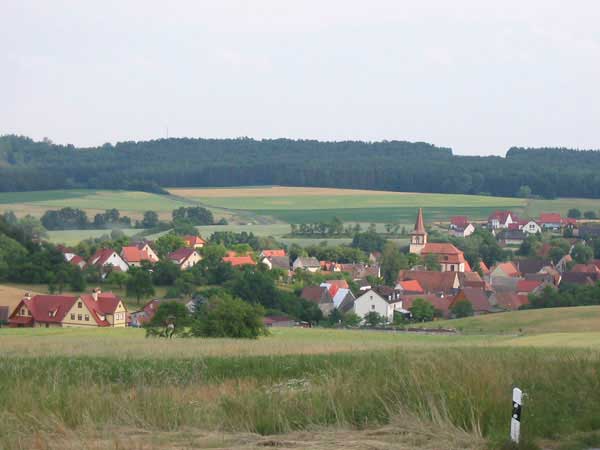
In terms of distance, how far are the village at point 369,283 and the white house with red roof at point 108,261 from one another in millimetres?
123

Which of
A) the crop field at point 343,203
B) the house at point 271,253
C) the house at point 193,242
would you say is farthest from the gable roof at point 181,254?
the crop field at point 343,203

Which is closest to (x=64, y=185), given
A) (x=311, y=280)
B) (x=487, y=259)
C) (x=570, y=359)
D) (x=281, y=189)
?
(x=281, y=189)

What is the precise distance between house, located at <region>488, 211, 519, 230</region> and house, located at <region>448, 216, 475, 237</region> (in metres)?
3.94

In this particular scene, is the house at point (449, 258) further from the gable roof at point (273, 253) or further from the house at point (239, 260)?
the house at point (239, 260)

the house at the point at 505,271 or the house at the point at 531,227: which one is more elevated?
the house at the point at 531,227

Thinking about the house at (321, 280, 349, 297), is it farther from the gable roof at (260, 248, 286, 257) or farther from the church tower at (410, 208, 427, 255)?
the church tower at (410, 208, 427, 255)

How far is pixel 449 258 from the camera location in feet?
342

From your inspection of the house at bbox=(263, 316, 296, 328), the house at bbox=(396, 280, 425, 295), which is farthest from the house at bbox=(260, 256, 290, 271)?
the house at bbox=(263, 316, 296, 328)

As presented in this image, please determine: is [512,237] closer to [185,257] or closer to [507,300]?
[185,257]

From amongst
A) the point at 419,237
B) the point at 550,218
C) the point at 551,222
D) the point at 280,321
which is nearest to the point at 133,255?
the point at 280,321

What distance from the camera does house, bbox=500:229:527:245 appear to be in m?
133

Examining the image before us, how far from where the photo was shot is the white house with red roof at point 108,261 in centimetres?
8309

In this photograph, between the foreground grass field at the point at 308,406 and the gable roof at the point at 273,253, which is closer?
the foreground grass field at the point at 308,406

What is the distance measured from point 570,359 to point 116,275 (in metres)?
61.4
